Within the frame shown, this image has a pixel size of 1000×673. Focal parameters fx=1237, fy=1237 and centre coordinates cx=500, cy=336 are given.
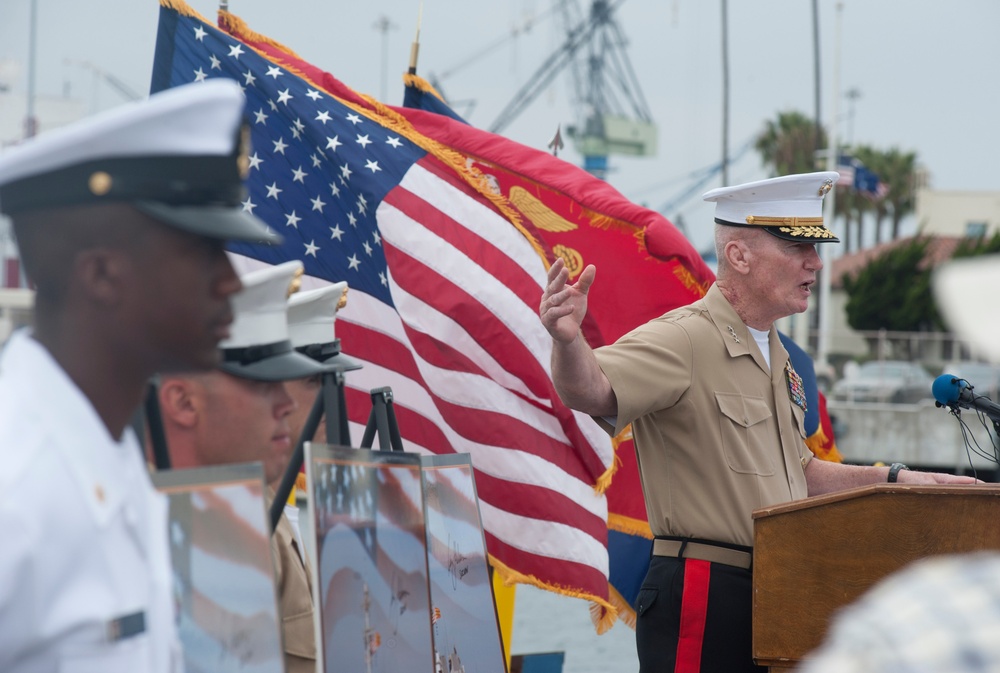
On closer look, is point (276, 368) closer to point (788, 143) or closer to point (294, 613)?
point (294, 613)

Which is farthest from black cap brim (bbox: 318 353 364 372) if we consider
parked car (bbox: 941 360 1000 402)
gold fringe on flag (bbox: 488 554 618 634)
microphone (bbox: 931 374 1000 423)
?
parked car (bbox: 941 360 1000 402)

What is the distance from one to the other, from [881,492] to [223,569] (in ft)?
6.02

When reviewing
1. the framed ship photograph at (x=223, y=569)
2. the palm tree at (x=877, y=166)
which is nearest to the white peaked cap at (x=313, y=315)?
the framed ship photograph at (x=223, y=569)

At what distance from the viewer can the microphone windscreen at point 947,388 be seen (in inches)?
134

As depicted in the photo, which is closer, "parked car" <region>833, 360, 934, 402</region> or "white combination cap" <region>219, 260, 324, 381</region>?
"white combination cap" <region>219, 260, 324, 381</region>

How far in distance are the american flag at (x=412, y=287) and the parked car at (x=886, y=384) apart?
21.2 m

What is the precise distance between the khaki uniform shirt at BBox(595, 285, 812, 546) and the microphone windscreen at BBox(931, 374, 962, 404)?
0.49 metres

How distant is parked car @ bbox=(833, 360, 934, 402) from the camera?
82.8ft

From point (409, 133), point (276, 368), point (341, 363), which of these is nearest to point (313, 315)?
point (341, 363)

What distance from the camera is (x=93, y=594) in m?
1.38

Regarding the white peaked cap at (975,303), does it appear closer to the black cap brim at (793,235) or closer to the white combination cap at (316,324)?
the white combination cap at (316,324)

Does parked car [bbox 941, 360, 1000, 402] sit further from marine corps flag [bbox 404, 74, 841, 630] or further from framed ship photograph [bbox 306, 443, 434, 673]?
framed ship photograph [bbox 306, 443, 434, 673]

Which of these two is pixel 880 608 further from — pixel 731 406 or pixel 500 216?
pixel 500 216

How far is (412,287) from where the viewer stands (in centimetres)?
473
